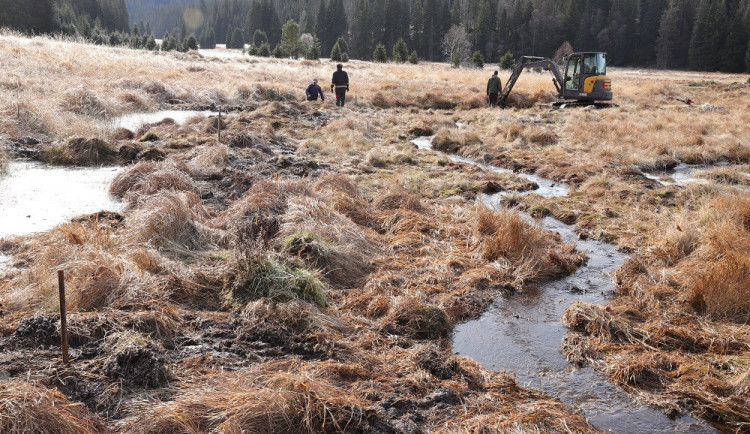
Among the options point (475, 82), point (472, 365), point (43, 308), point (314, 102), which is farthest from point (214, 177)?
point (475, 82)

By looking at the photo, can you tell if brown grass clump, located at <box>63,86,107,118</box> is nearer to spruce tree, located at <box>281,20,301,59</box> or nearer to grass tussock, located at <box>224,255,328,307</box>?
grass tussock, located at <box>224,255,328,307</box>

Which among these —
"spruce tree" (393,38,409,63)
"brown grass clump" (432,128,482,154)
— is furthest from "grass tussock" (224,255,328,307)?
"spruce tree" (393,38,409,63)

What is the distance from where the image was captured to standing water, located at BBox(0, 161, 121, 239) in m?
7.36

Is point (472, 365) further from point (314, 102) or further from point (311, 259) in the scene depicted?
point (314, 102)

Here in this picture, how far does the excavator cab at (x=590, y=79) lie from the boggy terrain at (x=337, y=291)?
41.2ft

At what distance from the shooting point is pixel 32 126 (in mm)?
13539

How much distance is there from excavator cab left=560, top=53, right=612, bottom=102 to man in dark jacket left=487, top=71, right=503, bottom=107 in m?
3.58

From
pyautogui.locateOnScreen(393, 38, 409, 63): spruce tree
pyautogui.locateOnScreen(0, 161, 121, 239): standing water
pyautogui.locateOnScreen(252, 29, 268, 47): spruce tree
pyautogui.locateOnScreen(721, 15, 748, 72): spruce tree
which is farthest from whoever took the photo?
pyautogui.locateOnScreen(252, 29, 268, 47): spruce tree

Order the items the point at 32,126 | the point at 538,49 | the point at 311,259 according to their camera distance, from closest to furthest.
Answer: the point at 311,259, the point at 32,126, the point at 538,49

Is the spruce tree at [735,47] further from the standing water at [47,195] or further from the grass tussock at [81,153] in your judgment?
the standing water at [47,195]

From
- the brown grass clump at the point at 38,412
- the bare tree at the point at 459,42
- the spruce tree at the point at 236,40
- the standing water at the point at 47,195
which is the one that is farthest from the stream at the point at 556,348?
the spruce tree at the point at 236,40

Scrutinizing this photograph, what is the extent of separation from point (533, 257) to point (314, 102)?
17.2 m

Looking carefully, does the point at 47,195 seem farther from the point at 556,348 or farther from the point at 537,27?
the point at 537,27

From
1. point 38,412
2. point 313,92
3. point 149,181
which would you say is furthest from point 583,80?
point 38,412
